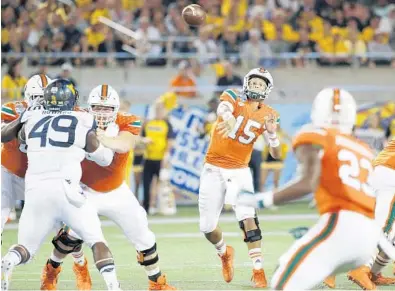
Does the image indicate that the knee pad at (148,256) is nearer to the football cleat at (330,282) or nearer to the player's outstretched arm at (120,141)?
the player's outstretched arm at (120,141)

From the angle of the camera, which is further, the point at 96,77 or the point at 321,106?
the point at 96,77

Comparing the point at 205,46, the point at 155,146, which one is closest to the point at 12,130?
the point at 155,146

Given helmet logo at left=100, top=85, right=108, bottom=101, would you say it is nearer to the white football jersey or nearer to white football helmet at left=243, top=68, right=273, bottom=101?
the white football jersey

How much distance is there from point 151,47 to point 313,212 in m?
4.13

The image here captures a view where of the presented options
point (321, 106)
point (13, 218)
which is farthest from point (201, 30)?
point (321, 106)

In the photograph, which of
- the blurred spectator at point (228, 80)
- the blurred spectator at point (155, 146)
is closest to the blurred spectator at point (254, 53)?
the blurred spectator at point (228, 80)

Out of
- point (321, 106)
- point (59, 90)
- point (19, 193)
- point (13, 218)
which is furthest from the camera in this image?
point (13, 218)

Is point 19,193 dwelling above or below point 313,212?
above

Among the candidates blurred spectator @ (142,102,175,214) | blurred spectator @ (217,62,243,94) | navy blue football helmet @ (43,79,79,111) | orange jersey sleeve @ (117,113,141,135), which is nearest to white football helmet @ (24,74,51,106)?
orange jersey sleeve @ (117,113,141,135)

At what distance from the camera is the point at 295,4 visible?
1895 centimetres

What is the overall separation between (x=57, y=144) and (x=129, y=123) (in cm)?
103

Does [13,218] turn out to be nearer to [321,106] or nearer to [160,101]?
[160,101]

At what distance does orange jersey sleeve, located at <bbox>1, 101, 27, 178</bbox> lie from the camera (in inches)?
320

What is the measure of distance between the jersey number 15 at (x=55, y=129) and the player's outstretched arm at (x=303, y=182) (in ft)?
5.21
